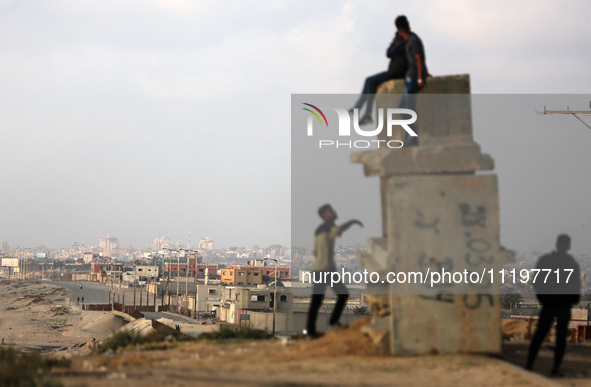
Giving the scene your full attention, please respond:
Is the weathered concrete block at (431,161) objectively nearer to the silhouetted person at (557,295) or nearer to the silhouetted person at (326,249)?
the silhouetted person at (326,249)

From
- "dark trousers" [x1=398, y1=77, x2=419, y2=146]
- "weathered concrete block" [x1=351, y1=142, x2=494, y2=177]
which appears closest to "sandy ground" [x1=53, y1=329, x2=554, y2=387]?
"weathered concrete block" [x1=351, y1=142, x2=494, y2=177]

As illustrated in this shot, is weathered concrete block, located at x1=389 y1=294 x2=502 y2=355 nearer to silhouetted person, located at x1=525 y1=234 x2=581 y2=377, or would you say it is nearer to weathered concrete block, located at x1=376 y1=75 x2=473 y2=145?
silhouetted person, located at x1=525 y1=234 x2=581 y2=377

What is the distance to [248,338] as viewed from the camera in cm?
1158

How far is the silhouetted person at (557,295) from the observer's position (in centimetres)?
823

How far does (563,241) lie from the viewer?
8.38 metres

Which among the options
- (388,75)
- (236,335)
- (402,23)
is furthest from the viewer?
(236,335)

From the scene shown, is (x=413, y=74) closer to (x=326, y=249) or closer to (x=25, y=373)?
(x=326, y=249)

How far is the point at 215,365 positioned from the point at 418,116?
4146 mm

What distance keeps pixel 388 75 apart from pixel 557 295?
3.77 metres

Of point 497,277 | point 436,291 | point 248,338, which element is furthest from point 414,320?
point 248,338

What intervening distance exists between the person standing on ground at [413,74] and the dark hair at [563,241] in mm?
2190

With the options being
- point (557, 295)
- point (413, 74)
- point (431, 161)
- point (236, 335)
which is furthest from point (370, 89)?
point (236, 335)

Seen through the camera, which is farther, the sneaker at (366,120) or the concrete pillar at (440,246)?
the sneaker at (366,120)

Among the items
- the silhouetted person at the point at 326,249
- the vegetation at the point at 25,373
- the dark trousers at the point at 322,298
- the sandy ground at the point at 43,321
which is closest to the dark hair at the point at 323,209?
the silhouetted person at the point at 326,249
